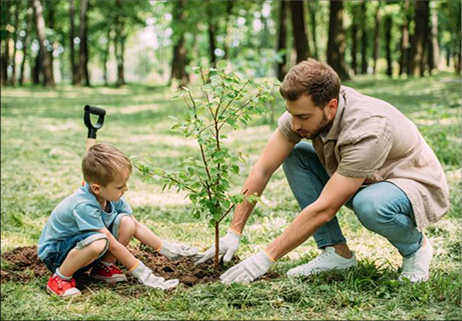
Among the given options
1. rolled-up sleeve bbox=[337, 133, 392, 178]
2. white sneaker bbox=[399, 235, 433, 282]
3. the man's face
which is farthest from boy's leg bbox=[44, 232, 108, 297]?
white sneaker bbox=[399, 235, 433, 282]

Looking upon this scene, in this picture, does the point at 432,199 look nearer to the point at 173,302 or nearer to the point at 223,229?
the point at 173,302

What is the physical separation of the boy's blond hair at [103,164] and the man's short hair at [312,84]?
97cm

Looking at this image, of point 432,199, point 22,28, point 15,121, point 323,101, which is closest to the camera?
point 323,101

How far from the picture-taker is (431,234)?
4.13m

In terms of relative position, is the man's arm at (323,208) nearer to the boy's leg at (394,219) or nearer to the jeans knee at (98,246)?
the boy's leg at (394,219)

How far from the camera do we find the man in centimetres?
288

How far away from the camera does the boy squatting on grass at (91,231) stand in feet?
9.80

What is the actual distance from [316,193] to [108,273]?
1.37 metres

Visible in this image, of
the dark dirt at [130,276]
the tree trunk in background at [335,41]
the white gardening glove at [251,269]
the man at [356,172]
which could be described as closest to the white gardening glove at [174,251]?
the dark dirt at [130,276]

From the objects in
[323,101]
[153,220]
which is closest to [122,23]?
[153,220]

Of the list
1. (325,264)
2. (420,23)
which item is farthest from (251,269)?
(420,23)

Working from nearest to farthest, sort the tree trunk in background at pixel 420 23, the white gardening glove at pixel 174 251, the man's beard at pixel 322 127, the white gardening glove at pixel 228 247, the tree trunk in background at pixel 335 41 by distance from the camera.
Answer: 1. the man's beard at pixel 322 127
2. the white gardening glove at pixel 228 247
3. the white gardening glove at pixel 174 251
4. the tree trunk in background at pixel 335 41
5. the tree trunk in background at pixel 420 23

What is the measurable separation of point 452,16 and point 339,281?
87.9 ft

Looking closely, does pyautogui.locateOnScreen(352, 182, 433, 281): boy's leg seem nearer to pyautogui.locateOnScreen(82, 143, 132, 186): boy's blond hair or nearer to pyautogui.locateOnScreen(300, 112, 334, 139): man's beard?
pyautogui.locateOnScreen(300, 112, 334, 139): man's beard
